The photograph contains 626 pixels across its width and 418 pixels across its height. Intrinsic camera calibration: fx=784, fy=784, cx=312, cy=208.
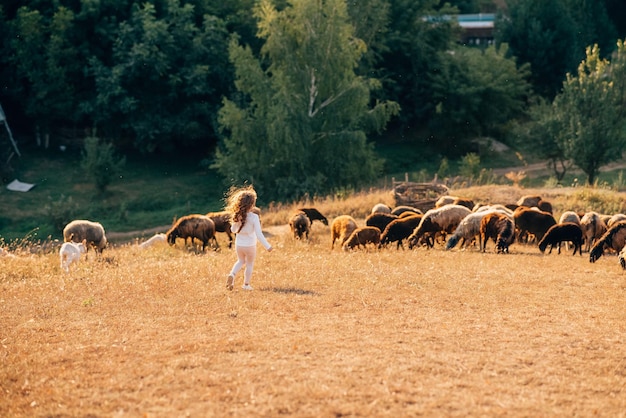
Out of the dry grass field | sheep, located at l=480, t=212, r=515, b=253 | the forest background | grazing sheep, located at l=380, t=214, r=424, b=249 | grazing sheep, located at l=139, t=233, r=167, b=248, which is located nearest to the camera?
the dry grass field

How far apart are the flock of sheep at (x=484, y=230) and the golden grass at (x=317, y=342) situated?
2.67 meters

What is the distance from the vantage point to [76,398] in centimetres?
799

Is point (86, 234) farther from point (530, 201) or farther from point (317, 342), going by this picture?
point (530, 201)

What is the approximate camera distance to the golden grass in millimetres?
7914

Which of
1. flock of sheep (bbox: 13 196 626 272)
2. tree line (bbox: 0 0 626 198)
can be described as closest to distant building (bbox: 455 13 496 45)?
tree line (bbox: 0 0 626 198)

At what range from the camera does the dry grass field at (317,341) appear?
791cm

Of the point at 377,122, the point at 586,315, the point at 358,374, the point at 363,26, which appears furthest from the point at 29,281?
the point at 363,26

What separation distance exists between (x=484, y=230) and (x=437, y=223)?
1488mm

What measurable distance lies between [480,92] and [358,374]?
1667 inches

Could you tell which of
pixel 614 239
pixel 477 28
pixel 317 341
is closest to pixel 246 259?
pixel 317 341

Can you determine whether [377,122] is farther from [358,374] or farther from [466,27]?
[358,374]

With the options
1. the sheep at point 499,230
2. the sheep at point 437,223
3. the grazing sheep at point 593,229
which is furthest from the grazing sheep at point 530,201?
the sheep at point 499,230

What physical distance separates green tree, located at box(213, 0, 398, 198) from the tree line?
7 centimetres

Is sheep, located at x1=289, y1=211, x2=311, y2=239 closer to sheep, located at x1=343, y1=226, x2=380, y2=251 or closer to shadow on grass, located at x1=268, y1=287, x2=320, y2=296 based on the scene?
sheep, located at x1=343, y1=226, x2=380, y2=251
